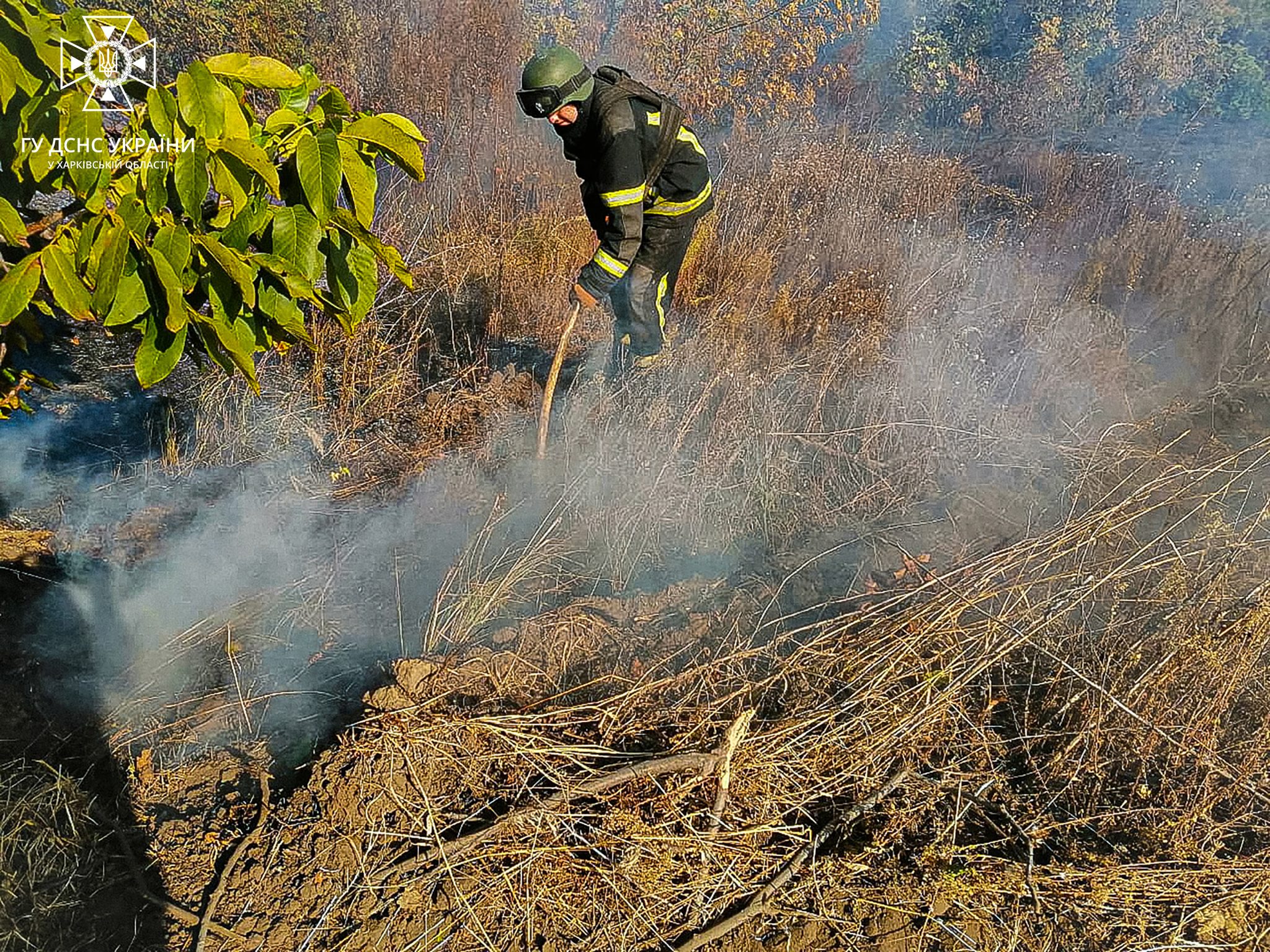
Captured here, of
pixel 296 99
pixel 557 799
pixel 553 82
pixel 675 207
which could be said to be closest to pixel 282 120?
pixel 296 99

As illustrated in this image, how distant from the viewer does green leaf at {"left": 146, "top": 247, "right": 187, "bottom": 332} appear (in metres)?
1.95

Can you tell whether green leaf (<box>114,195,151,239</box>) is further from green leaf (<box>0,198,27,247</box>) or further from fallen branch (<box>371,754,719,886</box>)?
fallen branch (<box>371,754,719,886</box>)

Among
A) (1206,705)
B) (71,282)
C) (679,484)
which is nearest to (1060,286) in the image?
(679,484)

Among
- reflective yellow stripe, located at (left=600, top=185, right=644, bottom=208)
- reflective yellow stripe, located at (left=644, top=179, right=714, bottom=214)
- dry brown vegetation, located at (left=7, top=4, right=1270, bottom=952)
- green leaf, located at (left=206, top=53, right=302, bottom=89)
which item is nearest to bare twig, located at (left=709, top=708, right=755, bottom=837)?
dry brown vegetation, located at (left=7, top=4, right=1270, bottom=952)

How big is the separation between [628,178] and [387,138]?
7.46 ft

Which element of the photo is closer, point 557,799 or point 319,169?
point 319,169

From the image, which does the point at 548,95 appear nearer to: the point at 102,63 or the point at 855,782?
the point at 102,63

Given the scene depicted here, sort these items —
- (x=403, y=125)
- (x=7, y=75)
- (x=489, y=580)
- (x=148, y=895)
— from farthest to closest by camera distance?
(x=489, y=580) < (x=148, y=895) < (x=403, y=125) < (x=7, y=75)

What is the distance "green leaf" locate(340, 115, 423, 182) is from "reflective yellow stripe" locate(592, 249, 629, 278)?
90.0 inches

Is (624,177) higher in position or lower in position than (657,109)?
lower

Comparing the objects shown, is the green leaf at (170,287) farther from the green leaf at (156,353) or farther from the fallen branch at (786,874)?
the fallen branch at (786,874)

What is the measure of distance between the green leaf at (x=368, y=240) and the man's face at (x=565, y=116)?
2.10 metres

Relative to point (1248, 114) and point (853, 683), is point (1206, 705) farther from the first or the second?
point (1248, 114)

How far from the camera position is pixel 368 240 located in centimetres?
218
